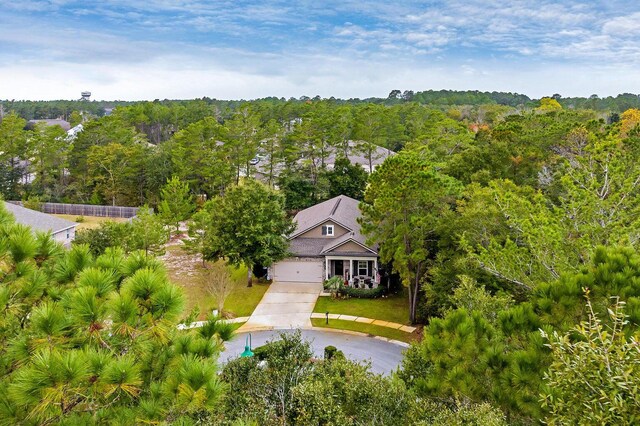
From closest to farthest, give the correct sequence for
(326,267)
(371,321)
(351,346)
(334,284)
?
(351,346) < (371,321) < (334,284) < (326,267)

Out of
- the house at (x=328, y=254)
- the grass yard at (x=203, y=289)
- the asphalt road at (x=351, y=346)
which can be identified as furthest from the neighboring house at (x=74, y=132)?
the asphalt road at (x=351, y=346)

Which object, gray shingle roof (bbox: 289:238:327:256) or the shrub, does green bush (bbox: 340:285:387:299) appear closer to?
the shrub

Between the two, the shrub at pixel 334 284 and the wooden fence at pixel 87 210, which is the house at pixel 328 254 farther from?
the wooden fence at pixel 87 210

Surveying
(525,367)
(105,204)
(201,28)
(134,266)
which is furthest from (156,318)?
(105,204)

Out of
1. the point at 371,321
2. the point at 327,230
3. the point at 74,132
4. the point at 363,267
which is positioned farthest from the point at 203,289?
the point at 74,132

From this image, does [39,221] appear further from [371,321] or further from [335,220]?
[371,321]

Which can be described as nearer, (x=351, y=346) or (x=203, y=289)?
(x=351, y=346)
